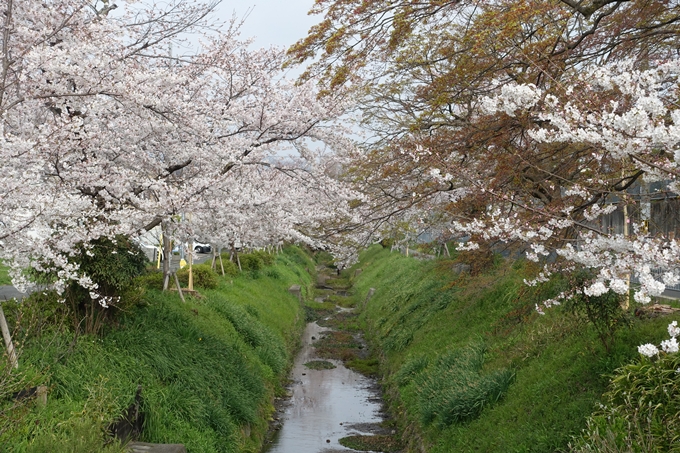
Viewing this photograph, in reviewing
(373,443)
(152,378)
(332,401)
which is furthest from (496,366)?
(332,401)

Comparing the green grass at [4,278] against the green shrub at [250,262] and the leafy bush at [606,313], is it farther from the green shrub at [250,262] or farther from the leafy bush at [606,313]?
the leafy bush at [606,313]

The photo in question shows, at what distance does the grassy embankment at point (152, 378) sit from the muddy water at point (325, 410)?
529 mm

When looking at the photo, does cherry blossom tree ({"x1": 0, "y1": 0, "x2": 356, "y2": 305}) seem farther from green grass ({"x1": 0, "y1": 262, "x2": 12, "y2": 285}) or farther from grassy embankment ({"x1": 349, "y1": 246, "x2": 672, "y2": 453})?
green grass ({"x1": 0, "y1": 262, "x2": 12, "y2": 285})

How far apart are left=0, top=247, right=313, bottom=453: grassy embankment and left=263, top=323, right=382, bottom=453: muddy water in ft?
1.74

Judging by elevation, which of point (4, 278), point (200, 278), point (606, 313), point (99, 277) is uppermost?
point (4, 278)

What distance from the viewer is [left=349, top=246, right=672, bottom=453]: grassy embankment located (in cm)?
693

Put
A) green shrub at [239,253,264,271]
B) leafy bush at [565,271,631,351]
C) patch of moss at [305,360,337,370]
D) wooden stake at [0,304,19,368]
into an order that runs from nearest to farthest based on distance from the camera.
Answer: wooden stake at [0,304,19,368] → leafy bush at [565,271,631,351] → patch of moss at [305,360,337,370] → green shrub at [239,253,264,271]

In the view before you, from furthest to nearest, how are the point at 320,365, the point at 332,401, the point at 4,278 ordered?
the point at 4,278
the point at 320,365
the point at 332,401

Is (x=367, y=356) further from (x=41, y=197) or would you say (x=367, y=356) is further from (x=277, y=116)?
(x=41, y=197)

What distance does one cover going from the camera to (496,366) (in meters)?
9.44

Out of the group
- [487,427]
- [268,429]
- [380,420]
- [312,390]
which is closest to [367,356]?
[312,390]

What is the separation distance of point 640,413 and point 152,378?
5.72m

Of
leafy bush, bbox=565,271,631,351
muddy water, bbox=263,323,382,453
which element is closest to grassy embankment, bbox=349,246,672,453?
leafy bush, bbox=565,271,631,351

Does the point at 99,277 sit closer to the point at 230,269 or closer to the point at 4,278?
the point at 4,278
